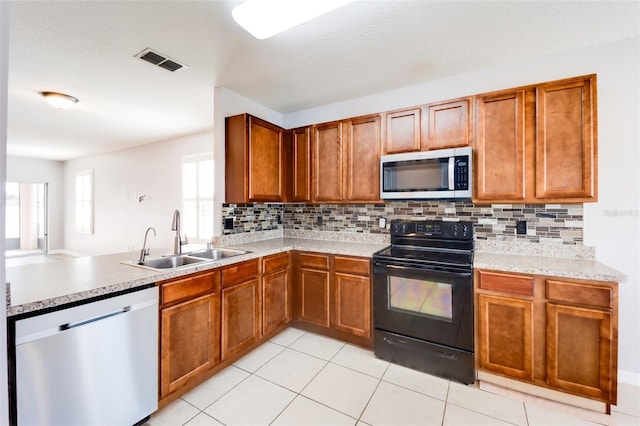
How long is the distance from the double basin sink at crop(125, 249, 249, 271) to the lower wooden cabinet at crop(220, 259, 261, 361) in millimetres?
182

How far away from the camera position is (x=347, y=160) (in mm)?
2871

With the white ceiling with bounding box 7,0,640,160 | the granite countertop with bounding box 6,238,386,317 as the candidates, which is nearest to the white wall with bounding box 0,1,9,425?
the granite countertop with bounding box 6,238,386,317

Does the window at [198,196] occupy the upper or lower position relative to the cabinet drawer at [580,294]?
upper

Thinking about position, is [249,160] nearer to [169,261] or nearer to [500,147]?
[169,261]

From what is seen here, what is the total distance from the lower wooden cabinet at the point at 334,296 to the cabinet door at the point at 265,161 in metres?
0.77

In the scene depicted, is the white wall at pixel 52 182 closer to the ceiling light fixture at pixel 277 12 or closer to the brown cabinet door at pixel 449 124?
the ceiling light fixture at pixel 277 12

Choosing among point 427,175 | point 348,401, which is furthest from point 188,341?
point 427,175

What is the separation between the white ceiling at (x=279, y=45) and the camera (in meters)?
1.71

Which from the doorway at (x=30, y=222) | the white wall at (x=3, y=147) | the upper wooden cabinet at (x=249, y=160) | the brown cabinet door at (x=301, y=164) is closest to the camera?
the white wall at (x=3, y=147)

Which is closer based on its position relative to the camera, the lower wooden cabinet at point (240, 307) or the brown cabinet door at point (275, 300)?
the lower wooden cabinet at point (240, 307)

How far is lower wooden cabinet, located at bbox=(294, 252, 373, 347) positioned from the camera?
2.50 meters

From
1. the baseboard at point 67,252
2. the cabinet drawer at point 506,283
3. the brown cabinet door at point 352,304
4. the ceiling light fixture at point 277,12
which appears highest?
the ceiling light fixture at point 277,12

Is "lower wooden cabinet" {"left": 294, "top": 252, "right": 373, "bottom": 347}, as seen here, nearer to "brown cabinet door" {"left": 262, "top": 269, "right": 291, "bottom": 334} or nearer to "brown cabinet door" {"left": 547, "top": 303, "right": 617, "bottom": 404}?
"brown cabinet door" {"left": 262, "top": 269, "right": 291, "bottom": 334}

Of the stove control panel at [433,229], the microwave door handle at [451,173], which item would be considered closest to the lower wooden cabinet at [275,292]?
the stove control panel at [433,229]
